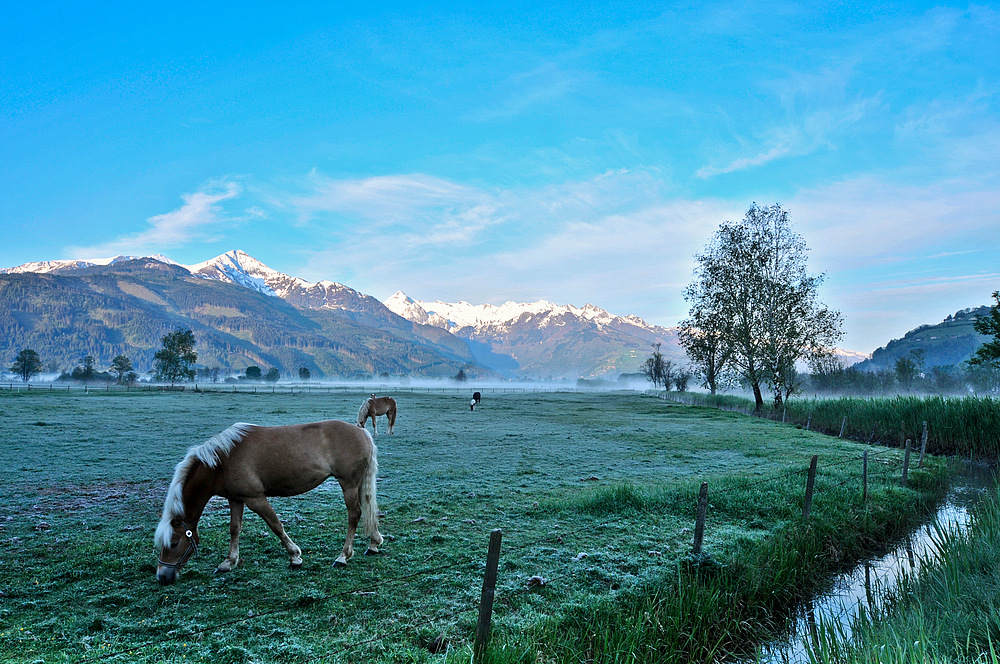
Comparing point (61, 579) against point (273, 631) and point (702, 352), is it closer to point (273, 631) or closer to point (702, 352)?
point (273, 631)

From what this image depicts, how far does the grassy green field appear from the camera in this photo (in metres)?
6.46

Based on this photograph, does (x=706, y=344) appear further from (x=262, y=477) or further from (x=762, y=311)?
(x=262, y=477)

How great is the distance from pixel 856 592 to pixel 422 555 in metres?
8.32

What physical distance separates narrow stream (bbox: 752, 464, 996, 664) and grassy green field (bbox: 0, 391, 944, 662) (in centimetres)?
45

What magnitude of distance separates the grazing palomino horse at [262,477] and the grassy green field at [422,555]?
1.72 feet

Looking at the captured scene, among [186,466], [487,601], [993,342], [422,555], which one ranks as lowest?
[422,555]

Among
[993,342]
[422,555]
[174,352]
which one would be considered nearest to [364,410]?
[422,555]

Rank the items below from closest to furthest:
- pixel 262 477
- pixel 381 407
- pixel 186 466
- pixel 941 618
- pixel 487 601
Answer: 1. pixel 487 601
2. pixel 941 618
3. pixel 186 466
4. pixel 262 477
5. pixel 381 407

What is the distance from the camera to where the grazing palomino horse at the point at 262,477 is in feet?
26.6

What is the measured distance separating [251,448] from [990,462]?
30.9 m

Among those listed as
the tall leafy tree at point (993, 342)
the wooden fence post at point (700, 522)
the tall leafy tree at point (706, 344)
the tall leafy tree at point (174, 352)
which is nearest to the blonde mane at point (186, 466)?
the wooden fence post at point (700, 522)

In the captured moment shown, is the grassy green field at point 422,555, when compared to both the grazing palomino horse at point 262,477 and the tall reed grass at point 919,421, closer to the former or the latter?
the grazing palomino horse at point 262,477

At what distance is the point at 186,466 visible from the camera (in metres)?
8.42

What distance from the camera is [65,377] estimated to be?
522ft
